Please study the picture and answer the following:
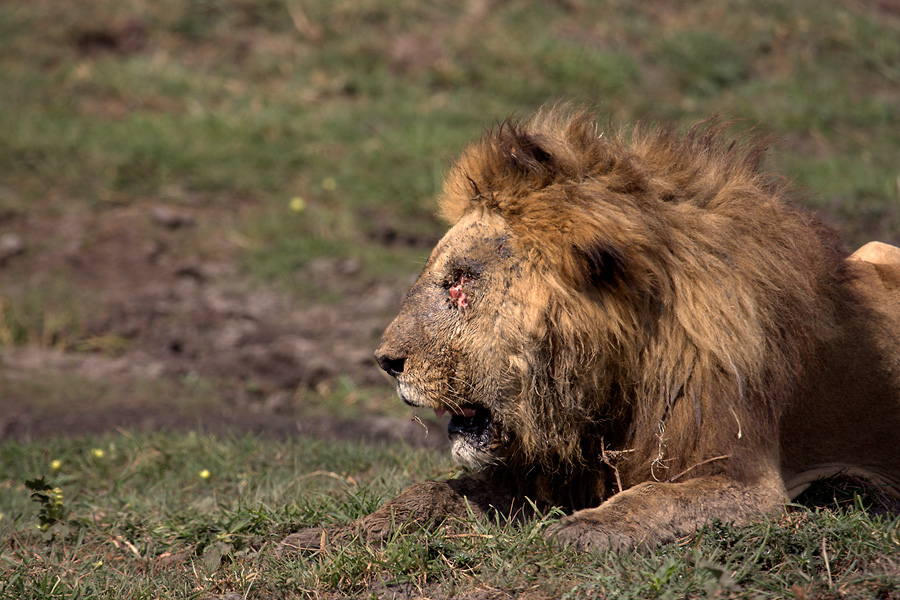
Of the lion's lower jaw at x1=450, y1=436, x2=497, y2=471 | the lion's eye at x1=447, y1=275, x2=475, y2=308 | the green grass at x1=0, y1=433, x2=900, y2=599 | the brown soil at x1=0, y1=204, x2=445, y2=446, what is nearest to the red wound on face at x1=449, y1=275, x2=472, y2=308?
the lion's eye at x1=447, y1=275, x2=475, y2=308

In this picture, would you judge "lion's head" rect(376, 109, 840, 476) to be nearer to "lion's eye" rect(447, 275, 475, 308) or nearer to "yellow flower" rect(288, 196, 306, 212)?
"lion's eye" rect(447, 275, 475, 308)

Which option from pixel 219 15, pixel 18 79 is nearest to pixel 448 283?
pixel 18 79

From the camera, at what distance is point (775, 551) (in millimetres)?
2477

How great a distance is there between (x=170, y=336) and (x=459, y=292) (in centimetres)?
391

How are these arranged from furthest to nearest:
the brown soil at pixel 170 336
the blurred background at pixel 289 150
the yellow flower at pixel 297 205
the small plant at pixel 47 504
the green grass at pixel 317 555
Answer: the yellow flower at pixel 297 205
the blurred background at pixel 289 150
the brown soil at pixel 170 336
the small plant at pixel 47 504
the green grass at pixel 317 555

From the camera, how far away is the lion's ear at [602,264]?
8.66 feet

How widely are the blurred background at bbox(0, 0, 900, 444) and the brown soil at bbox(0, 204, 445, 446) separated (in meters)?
0.02

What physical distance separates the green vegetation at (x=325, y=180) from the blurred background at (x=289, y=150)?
31mm

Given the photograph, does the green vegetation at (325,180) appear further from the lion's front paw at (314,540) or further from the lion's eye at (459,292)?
the lion's eye at (459,292)

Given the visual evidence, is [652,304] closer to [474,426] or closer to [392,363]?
[474,426]

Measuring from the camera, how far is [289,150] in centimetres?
813

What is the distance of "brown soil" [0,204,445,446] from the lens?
17.4 ft

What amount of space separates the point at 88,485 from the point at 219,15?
7.01 metres

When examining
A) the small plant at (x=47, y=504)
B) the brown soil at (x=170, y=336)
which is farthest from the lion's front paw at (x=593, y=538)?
the brown soil at (x=170, y=336)
